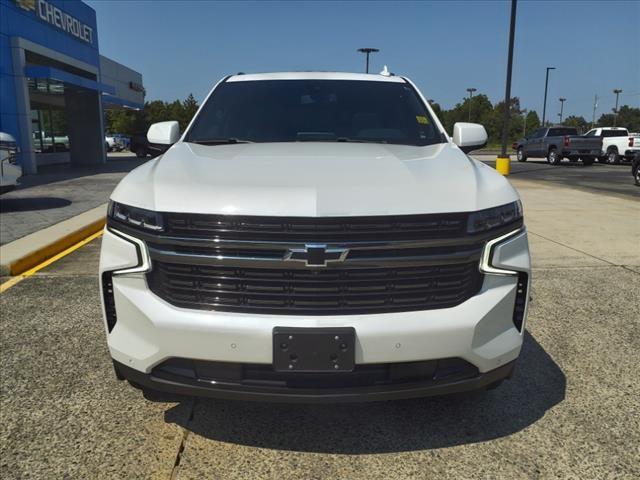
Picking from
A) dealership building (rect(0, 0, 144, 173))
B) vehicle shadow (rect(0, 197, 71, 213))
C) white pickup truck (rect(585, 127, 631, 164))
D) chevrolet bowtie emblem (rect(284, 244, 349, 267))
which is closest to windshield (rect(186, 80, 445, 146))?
chevrolet bowtie emblem (rect(284, 244, 349, 267))

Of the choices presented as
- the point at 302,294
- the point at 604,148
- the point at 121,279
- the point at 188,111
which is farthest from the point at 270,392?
the point at 188,111

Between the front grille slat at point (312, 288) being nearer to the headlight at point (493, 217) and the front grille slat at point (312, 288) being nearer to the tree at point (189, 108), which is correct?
the headlight at point (493, 217)

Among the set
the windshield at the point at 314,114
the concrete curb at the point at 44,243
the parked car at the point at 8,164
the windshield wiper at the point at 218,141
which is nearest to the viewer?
the windshield wiper at the point at 218,141

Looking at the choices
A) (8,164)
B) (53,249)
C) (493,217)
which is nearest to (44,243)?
(53,249)

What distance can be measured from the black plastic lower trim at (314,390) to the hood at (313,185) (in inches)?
27.2

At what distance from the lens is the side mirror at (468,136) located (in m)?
3.50

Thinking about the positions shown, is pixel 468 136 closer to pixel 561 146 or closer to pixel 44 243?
pixel 44 243

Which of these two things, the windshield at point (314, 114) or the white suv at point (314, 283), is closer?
the white suv at point (314, 283)

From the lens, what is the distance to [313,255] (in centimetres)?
205

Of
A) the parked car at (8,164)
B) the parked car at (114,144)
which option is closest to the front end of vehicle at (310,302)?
the parked car at (8,164)

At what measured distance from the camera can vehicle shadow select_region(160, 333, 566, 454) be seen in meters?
2.49

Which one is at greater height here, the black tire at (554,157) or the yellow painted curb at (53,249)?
the black tire at (554,157)

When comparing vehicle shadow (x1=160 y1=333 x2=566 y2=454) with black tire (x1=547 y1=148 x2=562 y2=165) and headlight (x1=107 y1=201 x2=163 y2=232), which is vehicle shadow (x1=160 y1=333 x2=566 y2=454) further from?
black tire (x1=547 y1=148 x2=562 y2=165)

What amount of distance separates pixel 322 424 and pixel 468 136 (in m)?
2.04
